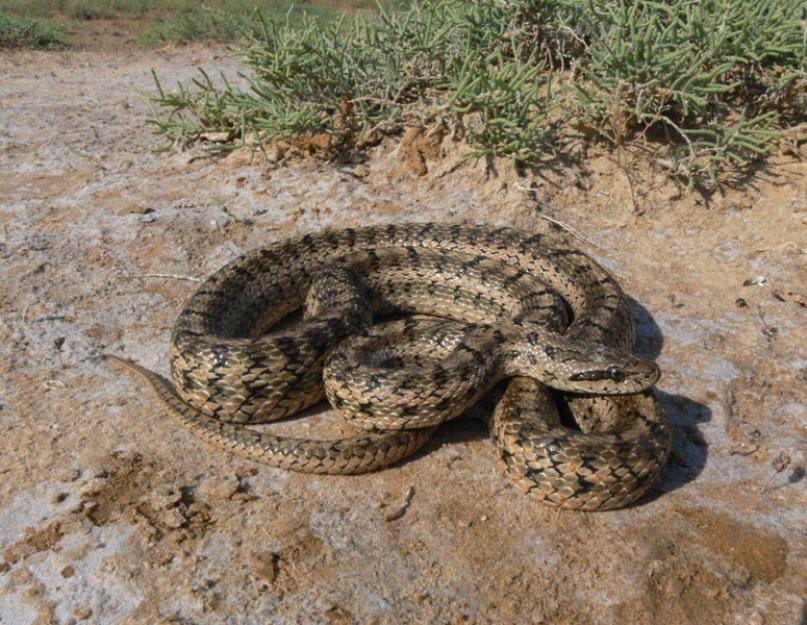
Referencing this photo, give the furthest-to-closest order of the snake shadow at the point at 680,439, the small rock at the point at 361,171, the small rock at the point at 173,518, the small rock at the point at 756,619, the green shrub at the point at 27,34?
the green shrub at the point at 27,34 < the small rock at the point at 361,171 < the snake shadow at the point at 680,439 < the small rock at the point at 173,518 < the small rock at the point at 756,619

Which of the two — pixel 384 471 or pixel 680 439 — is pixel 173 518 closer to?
pixel 384 471

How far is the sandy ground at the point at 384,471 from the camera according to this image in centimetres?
405

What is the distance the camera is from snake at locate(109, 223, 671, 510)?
4746 mm

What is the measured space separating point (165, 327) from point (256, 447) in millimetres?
1937

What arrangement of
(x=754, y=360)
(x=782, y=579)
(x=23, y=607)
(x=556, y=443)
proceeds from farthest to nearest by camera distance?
1. (x=754, y=360)
2. (x=556, y=443)
3. (x=782, y=579)
4. (x=23, y=607)

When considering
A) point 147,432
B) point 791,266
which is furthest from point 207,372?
point 791,266

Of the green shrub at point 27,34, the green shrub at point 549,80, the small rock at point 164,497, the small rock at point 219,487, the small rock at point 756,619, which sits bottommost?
the green shrub at point 27,34

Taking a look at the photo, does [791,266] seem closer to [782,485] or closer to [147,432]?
[782,485]

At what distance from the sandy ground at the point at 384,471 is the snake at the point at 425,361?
0.21m

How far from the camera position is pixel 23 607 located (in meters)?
3.85

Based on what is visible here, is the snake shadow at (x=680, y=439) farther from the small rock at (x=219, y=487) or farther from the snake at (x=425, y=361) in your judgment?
the small rock at (x=219, y=487)

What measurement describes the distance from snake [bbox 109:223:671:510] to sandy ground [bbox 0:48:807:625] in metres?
0.21

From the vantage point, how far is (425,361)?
5.85 metres

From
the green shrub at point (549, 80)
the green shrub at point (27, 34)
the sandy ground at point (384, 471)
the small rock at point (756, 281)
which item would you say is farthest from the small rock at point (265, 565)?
the green shrub at point (27, 34)
